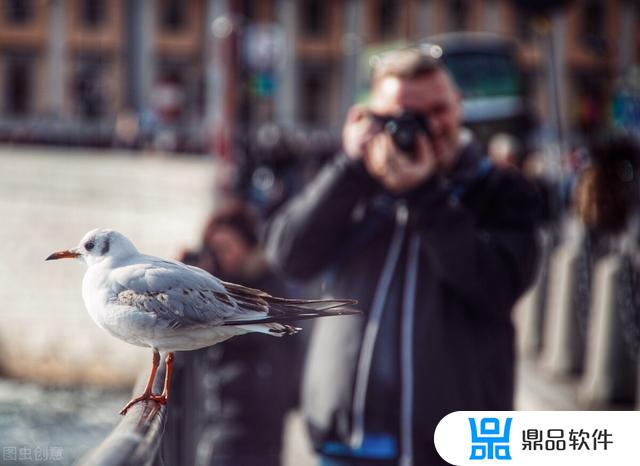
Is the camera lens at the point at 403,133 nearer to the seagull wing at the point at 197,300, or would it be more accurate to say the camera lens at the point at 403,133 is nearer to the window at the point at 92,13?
the window at the point at 92,13

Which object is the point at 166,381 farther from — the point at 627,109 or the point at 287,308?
the point at 627,109

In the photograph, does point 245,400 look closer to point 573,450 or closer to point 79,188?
point 79,188

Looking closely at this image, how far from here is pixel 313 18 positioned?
44.1 m

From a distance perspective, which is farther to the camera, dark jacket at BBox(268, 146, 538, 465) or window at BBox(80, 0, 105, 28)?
dark jacket at BBox(268, 146, 538, 465)

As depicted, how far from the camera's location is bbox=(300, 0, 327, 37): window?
144ft

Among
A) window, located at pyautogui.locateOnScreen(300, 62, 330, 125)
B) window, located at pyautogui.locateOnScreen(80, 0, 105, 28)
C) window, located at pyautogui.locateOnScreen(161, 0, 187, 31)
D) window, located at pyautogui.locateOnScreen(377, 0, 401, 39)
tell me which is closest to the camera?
window, located at pyautogui.locateOnScreen(80, 0, 105, 28)

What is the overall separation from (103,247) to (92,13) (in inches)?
21.4

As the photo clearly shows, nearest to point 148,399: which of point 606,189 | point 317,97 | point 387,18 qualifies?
point 606,189

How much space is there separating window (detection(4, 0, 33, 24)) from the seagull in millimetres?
348

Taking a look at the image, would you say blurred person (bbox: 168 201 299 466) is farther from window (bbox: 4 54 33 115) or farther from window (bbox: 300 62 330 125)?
window (bbox: 300 62 330 125)

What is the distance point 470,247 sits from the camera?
1.86 meters

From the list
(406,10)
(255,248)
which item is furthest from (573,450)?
(406,10)

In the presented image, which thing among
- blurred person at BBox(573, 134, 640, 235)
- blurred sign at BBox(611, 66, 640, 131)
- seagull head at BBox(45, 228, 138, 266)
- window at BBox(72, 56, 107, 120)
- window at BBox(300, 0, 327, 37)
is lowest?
seagull head at BBox(45, 228, 138, 266)

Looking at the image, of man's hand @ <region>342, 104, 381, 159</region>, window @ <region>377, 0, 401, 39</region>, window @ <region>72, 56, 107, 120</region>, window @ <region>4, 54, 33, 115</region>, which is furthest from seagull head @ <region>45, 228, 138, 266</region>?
window @ <region>377, 0, 401, 39</region>
